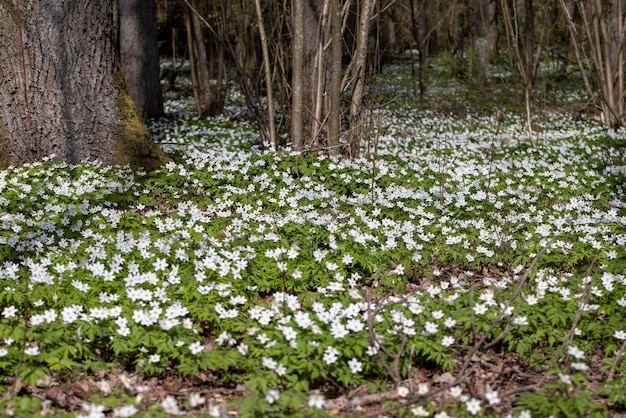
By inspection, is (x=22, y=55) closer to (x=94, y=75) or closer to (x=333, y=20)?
(x=94, y=75)

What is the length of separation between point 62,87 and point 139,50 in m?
5.45

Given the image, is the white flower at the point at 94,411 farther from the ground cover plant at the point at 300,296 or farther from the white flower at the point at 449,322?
the white flower at the point at 449,322

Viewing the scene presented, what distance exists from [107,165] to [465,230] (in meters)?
4.11

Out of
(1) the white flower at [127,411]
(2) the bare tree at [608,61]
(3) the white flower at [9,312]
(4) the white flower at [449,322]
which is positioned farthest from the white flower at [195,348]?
→ (2) the bare tree at [608,61]

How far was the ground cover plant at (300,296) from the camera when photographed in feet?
10.8

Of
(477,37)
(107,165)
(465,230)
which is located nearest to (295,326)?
(465,230)

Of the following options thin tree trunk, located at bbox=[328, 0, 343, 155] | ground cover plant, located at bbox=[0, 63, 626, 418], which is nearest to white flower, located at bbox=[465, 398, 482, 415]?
ground cover plant, located at bbox=[0, 63, 626, 418]

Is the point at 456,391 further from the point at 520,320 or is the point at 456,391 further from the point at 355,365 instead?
the point at 520,320

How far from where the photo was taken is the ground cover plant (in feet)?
10.8

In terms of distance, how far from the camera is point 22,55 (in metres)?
6.48

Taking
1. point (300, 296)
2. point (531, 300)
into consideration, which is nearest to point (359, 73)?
point (300, 296)

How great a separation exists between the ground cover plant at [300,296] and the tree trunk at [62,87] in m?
0.34

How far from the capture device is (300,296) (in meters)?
4.21

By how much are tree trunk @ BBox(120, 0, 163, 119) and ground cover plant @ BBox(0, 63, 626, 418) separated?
540 cm
